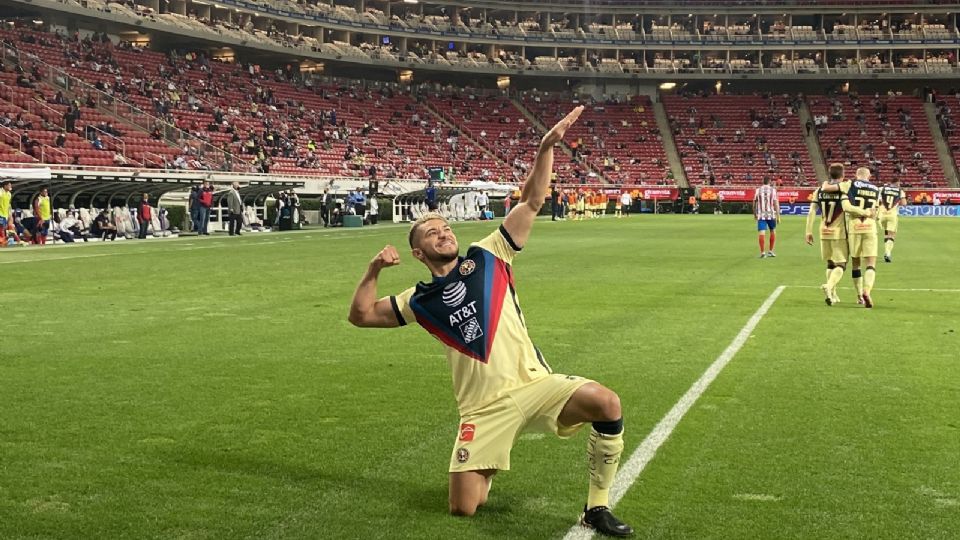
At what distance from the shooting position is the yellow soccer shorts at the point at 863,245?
15320 millimetres

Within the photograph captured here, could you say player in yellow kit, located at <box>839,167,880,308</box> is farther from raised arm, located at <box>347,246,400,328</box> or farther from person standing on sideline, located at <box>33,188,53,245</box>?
person standing on sideline, located at <box>33,188,53,245</box>

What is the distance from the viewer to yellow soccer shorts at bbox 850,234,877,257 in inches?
603

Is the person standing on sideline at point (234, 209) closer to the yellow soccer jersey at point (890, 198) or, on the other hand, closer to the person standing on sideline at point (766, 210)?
the person standing on sideline at point (766, 210)

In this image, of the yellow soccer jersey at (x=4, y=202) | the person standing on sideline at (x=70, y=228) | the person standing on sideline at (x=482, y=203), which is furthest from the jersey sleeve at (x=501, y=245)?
the person standing on sideline at (x=482, y=203)

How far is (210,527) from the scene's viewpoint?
5141 mm

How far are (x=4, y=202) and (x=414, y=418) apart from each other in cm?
2474

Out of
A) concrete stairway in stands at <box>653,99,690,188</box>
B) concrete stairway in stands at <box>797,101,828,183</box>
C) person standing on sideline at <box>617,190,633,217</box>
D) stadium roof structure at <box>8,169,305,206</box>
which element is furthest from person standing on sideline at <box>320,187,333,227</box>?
concrete stairway in stands at <box>797,101,828,183</box>

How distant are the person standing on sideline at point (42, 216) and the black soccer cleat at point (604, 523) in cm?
2898

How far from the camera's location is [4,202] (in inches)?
1136

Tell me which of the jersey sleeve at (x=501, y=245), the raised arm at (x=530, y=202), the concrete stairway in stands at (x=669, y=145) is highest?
the concrete stairway in stands at (x=669, y=145)

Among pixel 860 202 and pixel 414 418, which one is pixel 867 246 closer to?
pixel 860 202

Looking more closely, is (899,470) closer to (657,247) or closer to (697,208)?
(657,247)

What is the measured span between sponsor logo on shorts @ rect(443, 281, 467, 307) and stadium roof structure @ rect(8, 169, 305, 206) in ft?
93.9

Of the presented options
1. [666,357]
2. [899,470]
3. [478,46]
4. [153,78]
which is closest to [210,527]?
[899,470]
